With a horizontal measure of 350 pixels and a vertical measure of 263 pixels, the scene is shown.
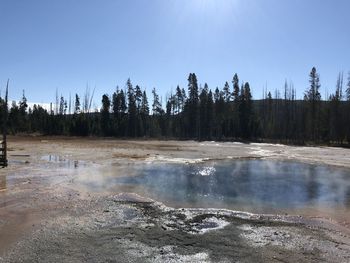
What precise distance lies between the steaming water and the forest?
54914 millimetres

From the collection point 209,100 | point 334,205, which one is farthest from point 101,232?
point 209,100

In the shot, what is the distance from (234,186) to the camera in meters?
21.0

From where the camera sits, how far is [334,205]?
54.3 ft

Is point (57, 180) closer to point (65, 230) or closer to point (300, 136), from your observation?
point (65, 230)

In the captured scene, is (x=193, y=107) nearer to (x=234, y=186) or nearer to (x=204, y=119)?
(x=204, y=119)

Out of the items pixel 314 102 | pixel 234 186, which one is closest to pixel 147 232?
pixel 234 186

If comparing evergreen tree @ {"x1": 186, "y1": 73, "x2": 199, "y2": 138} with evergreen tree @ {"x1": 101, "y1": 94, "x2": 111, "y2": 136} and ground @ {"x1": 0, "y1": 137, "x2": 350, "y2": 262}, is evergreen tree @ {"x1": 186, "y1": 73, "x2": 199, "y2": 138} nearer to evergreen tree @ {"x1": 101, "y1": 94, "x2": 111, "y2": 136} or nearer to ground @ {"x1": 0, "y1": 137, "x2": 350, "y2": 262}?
evergreen tree @ {"x1": 101, "y1": 94, "x2": 111, "y2": 136}

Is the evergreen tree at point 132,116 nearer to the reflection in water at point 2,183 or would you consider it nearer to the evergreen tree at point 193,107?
the evergreen tree at point 193,107

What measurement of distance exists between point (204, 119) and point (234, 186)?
83.2 metres

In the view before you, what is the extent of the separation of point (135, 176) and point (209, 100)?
8116 centimetres

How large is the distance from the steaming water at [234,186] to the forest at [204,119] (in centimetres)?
5491

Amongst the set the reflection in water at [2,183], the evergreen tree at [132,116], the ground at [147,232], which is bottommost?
the ground at [147,232]

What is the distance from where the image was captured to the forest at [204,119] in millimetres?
87250

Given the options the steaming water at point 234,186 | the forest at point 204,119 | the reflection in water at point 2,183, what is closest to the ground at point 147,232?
the reflection in water at point 2,183
